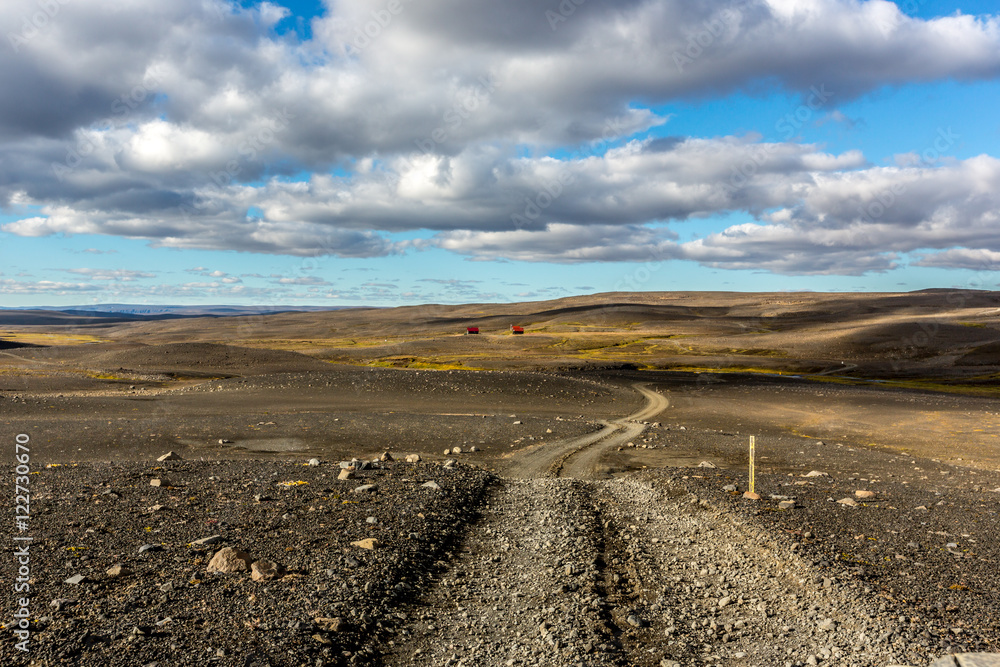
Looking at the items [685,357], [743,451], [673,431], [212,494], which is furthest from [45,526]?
[685,357]

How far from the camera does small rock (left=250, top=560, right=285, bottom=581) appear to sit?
958cm

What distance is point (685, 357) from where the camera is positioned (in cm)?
8112

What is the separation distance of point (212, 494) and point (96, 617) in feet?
21.3

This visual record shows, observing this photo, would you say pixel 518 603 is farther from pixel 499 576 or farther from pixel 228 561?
pixel 228 561

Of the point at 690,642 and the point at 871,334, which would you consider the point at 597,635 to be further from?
the point at 871,334

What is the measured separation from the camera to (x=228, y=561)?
9.94 metres

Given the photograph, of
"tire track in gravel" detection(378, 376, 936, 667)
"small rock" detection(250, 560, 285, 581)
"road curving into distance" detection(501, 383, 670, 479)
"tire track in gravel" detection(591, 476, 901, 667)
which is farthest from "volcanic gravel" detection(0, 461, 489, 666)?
"road curving into distance" detection(501, 383, 670, 479)

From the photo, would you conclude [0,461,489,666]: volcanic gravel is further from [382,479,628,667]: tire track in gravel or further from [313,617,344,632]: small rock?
[382,479,628,667]: tire track in gravel

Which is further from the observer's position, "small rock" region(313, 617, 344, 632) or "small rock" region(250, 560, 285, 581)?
"small rock" region(250, 560, 285, 581)

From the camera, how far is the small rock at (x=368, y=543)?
36.8ft

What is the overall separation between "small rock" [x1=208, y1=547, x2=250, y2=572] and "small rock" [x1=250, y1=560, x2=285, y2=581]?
176mm

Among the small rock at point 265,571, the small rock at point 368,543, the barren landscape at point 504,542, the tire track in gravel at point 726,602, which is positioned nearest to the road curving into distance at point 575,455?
the barren landscape at point 504,542

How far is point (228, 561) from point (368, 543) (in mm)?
2388

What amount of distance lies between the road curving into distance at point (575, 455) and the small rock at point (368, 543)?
→ 8.10m
